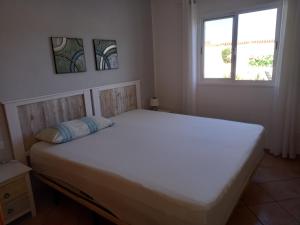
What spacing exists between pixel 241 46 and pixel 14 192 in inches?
137

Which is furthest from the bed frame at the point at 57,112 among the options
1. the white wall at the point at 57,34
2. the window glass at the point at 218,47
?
the window glass at the point at 218,47

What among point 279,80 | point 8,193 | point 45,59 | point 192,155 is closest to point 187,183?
point 192,155

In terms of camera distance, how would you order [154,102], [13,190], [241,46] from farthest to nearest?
[154,102]
[241,46]
[13,190]

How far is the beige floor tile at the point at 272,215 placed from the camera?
1911mm

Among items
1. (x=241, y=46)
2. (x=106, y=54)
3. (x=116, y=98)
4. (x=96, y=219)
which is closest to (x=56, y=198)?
(x=96, y=219)

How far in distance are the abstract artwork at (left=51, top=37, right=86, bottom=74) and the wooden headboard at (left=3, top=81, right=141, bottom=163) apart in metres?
0.31

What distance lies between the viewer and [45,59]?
8.09 ft

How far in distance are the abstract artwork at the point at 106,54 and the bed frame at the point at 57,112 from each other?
0.30 m

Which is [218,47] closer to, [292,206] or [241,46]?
[241,46]

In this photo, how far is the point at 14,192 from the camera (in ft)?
6.40

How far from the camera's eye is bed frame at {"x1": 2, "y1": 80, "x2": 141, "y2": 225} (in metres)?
2.17

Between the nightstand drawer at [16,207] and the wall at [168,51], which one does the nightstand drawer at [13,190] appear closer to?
the nightstand drawer at [16,207]

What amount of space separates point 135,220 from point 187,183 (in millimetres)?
486

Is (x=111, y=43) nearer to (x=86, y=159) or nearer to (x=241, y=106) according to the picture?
(x=86, y=159)
